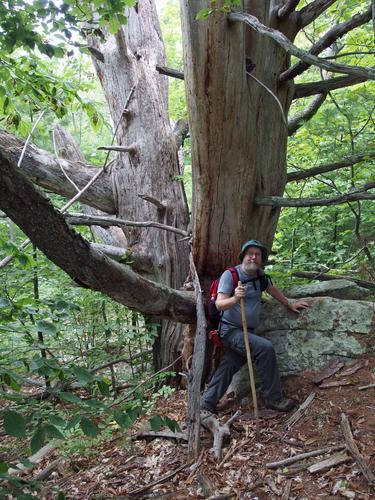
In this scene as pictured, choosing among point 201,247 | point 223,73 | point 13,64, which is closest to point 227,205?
point 201,247

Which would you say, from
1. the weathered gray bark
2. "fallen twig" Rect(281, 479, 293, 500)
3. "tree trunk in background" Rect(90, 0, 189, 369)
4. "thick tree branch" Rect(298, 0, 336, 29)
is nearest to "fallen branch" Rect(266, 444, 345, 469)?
"fallen twig" Rect(281, 479, 293, 500)

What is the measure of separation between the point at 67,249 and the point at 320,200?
2552 millimetres

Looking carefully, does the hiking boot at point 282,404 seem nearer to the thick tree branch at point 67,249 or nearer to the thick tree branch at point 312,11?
the thick tree branch at point 67,249

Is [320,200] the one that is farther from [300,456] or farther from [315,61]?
[300,456]

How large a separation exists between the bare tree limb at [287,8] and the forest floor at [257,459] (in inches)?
152

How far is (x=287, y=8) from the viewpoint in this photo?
4.24 meters

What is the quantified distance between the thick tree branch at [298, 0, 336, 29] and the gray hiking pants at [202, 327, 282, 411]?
3539 millimetres

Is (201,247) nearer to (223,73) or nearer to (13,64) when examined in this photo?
(223,73)

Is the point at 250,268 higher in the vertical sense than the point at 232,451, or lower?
higher

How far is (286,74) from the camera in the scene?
4.48 m

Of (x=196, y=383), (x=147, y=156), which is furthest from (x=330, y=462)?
(x=147, y=156)

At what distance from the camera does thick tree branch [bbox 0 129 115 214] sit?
5.39 m

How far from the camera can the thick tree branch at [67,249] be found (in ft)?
7.97

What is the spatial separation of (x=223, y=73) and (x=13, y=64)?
6.24ft
